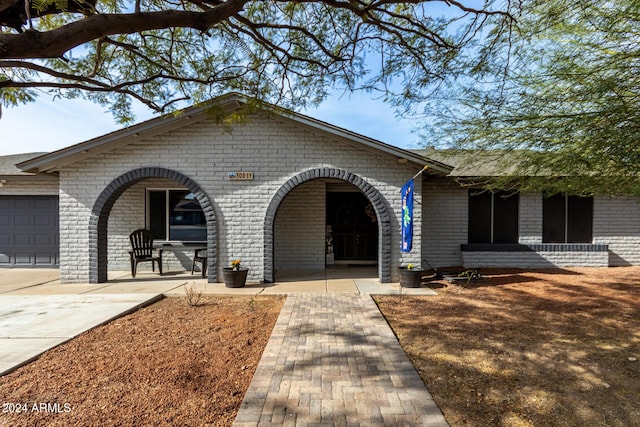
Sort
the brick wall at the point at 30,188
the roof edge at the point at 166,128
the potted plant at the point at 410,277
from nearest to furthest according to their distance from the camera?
the potted plant at the point at 410,277 < the roof edge at the point at 166,128 < the brick wall at the point at 30,188

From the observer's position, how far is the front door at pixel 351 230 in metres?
10.7

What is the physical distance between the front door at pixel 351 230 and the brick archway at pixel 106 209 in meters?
4.45

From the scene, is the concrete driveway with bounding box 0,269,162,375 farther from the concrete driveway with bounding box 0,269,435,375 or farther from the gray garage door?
the gray garage door

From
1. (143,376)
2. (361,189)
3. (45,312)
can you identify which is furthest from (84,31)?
(361,189)

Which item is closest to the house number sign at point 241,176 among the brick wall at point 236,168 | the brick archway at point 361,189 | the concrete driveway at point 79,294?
the brick wall at point 236,168

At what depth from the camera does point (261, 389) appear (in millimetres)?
2955

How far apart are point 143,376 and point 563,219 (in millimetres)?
11763

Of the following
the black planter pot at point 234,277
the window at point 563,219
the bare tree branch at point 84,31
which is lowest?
the black planter pot at point 234,277

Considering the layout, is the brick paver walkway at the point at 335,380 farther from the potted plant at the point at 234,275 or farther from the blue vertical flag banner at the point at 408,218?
the potted plant at the point at 234,275

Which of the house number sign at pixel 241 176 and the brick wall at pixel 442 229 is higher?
the house number sign at pixel 241 176

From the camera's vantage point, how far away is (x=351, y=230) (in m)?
10.8

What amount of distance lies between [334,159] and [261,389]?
5.79 metres

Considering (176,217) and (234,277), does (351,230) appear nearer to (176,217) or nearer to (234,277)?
(234,277)

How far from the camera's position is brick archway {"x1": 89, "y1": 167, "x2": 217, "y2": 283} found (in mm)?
7582
